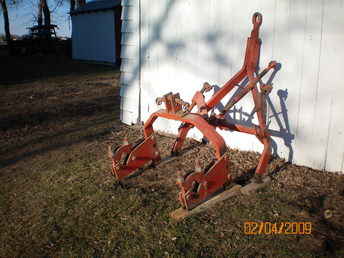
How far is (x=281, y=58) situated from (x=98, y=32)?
1580 centimetres

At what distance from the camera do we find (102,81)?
1202 cm

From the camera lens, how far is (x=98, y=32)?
1842 centimetres

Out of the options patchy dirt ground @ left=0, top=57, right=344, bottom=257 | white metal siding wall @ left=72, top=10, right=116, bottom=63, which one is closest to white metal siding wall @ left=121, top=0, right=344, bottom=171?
patchy dirt ground @ left=0, top=57, right=344, bottom=257

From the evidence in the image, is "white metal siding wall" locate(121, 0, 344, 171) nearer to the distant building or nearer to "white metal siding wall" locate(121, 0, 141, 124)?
"white metal siding wall" locate(121, 0, 141, 124)

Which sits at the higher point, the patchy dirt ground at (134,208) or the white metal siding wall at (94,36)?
the white metal siding wall at (94,36)

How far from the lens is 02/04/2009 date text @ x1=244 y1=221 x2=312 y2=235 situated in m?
2.89

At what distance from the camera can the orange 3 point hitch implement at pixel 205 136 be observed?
310 centimetres

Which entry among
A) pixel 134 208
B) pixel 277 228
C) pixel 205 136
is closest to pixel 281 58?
pixel 205 136

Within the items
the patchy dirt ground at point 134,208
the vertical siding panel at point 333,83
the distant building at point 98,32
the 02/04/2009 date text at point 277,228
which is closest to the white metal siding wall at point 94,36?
the distant building at point 98,32

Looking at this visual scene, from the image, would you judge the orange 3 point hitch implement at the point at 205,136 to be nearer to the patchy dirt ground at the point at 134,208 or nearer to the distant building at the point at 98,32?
the patchy dirt ground at the point at 134,208

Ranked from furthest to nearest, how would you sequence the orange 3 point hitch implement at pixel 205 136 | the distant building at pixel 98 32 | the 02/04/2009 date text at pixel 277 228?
1. the distant building at pixel 98 32
2. the orange 3 point hitch implement at pixel 205 136
3. the 02/04/2009 date text at pixel 277 228

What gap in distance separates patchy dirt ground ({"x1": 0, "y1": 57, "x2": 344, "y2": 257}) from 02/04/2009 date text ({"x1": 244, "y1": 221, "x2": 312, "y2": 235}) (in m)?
0.05

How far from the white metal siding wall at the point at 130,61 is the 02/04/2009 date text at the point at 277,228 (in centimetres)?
343

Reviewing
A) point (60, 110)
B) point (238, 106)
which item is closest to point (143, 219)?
point (238, 106)
